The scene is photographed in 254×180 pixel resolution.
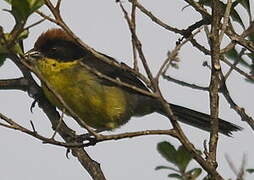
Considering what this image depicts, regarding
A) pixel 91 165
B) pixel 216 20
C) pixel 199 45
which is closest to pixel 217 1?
pixel 216 20

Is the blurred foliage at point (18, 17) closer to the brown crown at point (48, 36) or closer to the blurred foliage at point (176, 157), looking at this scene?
the blurred foliage at point (176, 157)

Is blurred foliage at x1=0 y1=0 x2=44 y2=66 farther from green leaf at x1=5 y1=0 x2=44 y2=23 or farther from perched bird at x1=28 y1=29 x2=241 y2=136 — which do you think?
perched bird at x1=28 y1=29 x2=241 y2=136

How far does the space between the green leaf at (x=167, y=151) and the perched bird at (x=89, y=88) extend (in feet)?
6.46

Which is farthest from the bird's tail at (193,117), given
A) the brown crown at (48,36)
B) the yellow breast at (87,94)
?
the brown crown at (48,36)

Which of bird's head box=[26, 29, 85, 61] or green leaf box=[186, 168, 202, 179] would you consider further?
bird's head box=[26, 29, 85, 61]

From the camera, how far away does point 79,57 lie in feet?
19.1

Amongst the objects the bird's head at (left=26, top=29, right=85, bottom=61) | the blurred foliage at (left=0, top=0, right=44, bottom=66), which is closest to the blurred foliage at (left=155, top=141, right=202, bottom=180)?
the blurred foliage at (left=0, top=0, right=44, bottom=66)

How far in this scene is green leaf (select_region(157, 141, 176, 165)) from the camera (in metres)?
3.28

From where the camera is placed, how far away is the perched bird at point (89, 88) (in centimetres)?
539

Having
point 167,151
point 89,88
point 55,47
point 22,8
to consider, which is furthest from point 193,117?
point 22,8

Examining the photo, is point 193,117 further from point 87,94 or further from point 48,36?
point 48,36

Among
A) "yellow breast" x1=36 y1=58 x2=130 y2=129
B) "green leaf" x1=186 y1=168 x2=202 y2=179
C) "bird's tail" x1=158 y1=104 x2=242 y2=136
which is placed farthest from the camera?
"bird's tail" x1=158 y1=104 x2=242 y2=136

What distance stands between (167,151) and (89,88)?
2.20 m

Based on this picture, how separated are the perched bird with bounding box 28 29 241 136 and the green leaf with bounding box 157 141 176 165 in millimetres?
1969
